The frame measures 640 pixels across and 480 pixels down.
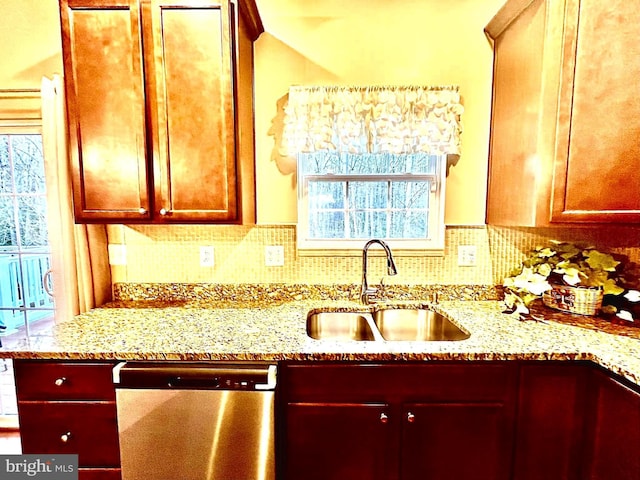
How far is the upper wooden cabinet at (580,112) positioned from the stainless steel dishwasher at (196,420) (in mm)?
1406

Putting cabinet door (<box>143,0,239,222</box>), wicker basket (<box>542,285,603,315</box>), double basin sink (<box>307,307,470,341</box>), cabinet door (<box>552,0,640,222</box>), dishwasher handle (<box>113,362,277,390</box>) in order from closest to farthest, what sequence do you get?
dishwasher handle (<box>113,362,277,390</box>), cabinet door (<box>552,0,640,222</box>), cabinet door (<box>143,0,239,222</box>), wicker basket (<box>542,285,603,315</box>), double basin sink (<box>307,307,470,341</box>)

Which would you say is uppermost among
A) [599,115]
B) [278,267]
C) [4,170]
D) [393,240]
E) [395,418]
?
[599,115]

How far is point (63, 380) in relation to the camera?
1.31 meters

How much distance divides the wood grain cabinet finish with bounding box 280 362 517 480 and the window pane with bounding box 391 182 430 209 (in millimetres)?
956

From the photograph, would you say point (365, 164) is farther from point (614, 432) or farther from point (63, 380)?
point (63, 380)

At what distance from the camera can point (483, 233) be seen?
1.93 m

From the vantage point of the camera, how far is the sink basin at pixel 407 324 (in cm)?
184

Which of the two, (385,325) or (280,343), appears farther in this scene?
(385,325)

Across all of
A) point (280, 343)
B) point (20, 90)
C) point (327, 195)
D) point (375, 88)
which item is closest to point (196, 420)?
point (280, 343)

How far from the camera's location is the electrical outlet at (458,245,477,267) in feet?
6.37

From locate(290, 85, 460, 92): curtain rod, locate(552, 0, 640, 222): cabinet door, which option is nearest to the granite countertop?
locate(552, 0, 640, 222): cabinet door

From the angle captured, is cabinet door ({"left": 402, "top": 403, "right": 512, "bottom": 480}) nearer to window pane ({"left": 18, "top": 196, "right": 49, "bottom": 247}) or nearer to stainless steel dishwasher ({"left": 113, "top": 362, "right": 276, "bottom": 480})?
stainless steel dishwasher ({"left": 113, "top": 362, "right": 276, "bottom": 480})

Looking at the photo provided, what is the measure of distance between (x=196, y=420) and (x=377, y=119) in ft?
5.24

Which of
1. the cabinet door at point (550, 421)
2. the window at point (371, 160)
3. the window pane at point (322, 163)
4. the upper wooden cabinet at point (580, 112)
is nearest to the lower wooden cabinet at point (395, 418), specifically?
the cabinet door at point (550, 421)
